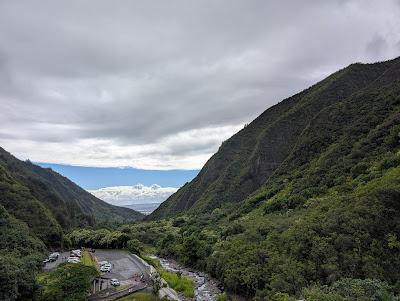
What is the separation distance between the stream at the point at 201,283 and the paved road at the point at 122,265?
26.7 ft

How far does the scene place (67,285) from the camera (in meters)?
50.1

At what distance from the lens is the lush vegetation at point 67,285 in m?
48.9

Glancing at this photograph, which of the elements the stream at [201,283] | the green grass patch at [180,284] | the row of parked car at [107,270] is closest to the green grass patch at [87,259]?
the row of parked car at [107,270]

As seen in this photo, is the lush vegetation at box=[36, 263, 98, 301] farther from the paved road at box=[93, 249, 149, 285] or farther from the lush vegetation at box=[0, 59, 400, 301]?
the paved road at box=[93, 249, 149, 285]

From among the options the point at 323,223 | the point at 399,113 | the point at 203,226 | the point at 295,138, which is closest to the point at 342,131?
the point at 399,113

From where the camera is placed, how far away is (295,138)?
143000mm

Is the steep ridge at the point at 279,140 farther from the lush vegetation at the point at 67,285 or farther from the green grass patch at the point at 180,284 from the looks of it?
the lush vegetation at the point at 67,285

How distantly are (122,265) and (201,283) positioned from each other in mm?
20155

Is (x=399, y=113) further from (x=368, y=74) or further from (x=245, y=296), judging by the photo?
(x=368, y=74)

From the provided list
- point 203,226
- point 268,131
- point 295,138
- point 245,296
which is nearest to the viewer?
point 245,296

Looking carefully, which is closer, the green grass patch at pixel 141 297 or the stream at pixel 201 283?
the green grass patch at pixel 141 297

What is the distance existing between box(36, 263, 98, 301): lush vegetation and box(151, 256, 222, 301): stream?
17.6 metres

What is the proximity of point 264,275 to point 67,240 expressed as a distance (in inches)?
2780

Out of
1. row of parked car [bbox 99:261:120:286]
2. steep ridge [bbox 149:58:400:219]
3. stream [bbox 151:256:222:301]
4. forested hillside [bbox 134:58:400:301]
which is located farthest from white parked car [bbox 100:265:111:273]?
steep ridge [bbox 149:58:400:219]
